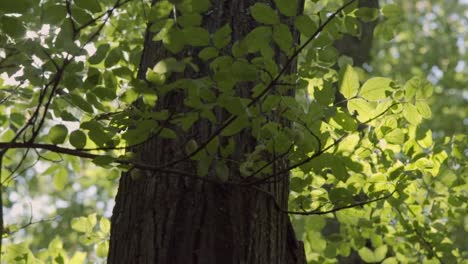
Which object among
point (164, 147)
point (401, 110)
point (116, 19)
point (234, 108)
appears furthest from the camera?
point (116, 19)

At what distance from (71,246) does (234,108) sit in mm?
12182

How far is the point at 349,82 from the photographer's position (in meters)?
2.33

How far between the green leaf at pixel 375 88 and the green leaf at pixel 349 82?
32 mm

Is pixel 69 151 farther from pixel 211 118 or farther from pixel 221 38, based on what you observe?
pixel 221 38


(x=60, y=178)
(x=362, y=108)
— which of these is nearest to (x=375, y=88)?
(x=362, y=108)

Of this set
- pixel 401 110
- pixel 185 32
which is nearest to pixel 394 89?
pixel 401 110

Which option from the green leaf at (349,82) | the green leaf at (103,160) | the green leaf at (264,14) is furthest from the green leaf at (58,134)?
the green leaf at (349,82)

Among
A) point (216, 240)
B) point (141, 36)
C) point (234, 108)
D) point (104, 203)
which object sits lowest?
point (216, 240)

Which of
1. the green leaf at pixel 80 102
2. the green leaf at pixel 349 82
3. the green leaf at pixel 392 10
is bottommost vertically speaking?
the green leaf at pixel 80 102

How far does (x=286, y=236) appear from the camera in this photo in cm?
275

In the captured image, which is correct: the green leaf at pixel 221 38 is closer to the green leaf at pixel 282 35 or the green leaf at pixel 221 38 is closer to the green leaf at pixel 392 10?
the green leaf at pixel 282 35

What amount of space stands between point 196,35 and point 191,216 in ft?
2.31

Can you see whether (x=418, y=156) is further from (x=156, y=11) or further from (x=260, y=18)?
(x=156, y=11)

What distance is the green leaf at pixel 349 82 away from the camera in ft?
7.60
